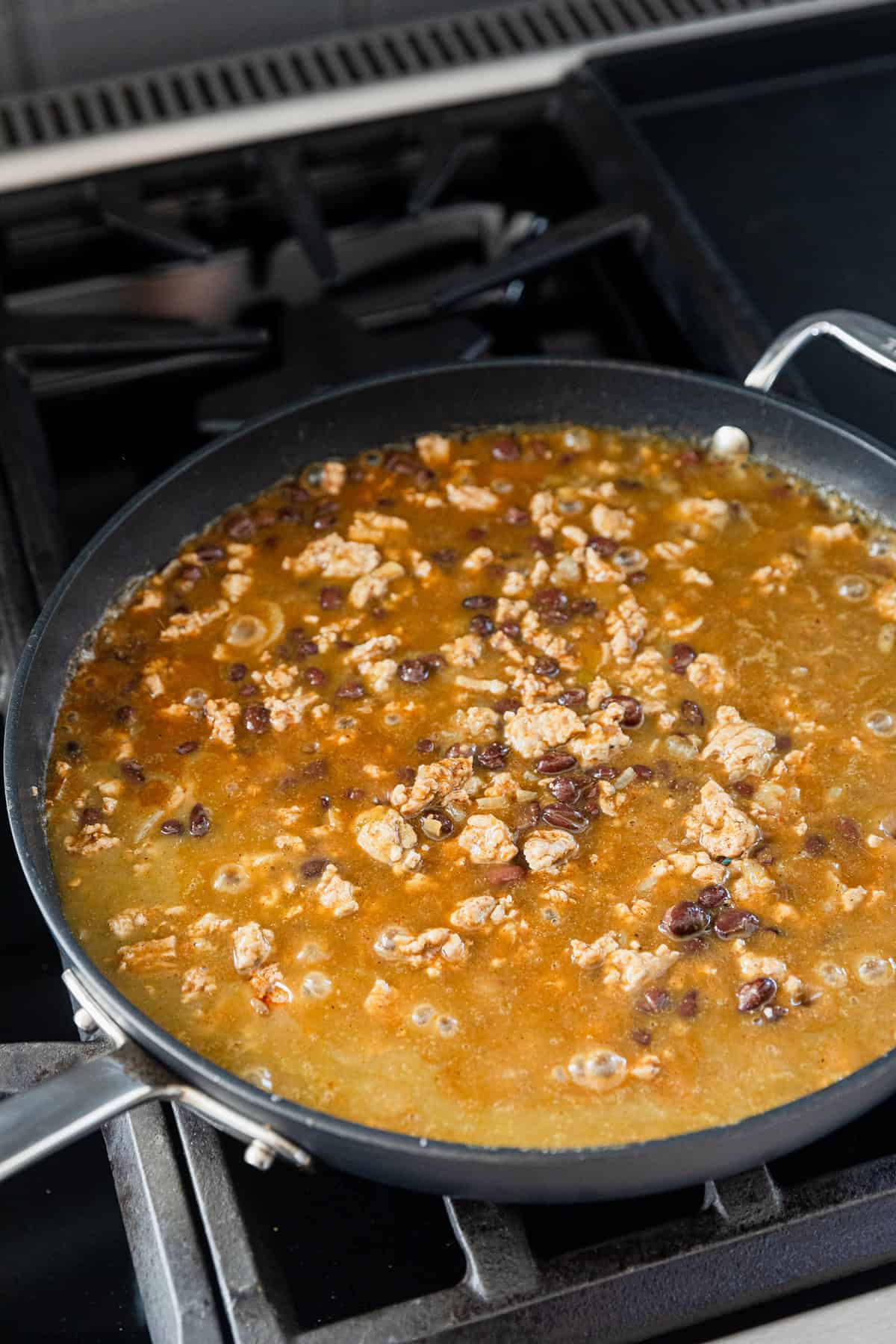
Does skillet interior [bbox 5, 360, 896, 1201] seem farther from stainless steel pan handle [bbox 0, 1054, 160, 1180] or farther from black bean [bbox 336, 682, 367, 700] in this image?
black bean [bbox 336, 682, 367, 700]

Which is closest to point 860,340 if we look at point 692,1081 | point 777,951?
point 777,951

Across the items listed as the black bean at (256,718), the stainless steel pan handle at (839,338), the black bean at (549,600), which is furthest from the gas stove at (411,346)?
the black bean at (549,600)

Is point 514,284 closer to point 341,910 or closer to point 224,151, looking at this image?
point 224,151

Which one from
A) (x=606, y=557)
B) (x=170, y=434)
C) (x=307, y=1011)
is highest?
(x=170, y=434)

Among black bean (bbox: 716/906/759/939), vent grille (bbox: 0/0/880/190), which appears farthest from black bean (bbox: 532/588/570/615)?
vent grille (bbox: 0/0/880/190)

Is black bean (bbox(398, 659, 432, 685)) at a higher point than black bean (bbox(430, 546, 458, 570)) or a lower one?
lower

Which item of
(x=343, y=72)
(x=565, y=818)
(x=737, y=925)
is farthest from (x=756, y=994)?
(x=343, y=72)
